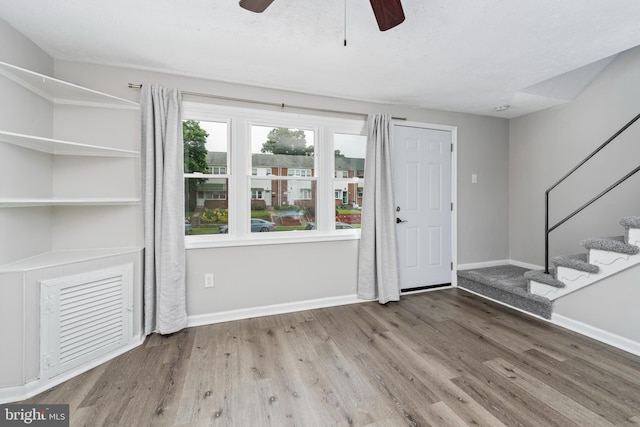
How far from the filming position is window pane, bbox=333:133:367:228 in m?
3.31

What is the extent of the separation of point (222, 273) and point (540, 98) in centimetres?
422

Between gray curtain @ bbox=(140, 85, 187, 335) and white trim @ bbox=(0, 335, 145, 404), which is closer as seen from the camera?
white trim @ bbox=(0, 335, 145, 404)

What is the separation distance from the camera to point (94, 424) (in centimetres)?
152

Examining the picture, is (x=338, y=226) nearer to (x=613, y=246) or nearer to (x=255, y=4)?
(x=255, y=4)

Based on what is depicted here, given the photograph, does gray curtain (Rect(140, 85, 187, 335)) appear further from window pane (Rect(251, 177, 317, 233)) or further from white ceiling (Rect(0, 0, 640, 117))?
window pane (Rect(251, 177, 317, 233))

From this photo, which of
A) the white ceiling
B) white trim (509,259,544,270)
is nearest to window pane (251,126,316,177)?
the white ceiling

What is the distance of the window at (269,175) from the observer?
2812 mm

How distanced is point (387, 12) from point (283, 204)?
2089 millimetres

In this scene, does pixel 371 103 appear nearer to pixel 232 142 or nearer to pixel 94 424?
pixel 232 142

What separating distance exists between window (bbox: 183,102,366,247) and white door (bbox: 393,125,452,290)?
1.85ft

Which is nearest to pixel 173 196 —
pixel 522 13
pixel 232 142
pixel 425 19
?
pixel 232 142

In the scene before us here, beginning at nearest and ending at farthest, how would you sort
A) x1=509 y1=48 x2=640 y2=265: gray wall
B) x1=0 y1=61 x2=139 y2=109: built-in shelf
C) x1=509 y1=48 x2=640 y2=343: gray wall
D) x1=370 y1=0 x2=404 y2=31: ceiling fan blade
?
x1=370 y1=0 x2=404 y2=31: ceiling fan blade
x1=0 y1=61 x2=139 y2=109: built-in shelf
x1=509 y1=48 x2=640 y2=343: gray wall
x1=509 y1=48 x2=640 y2=265: gray wall

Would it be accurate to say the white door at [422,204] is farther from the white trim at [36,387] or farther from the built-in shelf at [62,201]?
the white trim at [36,387]

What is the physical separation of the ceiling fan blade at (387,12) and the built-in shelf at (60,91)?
212cm
